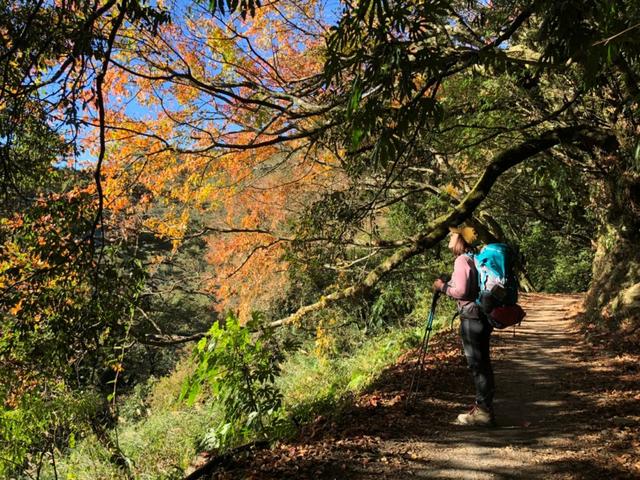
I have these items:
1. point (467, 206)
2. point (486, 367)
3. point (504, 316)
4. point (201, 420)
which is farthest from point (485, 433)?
point (201, 420)

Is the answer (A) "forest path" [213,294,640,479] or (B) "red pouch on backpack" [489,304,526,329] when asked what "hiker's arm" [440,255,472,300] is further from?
(A) "forest path" [213,294,640,479]

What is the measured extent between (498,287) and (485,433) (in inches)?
54.7

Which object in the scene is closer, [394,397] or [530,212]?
[394,397]

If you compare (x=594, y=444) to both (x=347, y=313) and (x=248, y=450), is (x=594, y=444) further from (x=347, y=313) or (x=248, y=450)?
(x=347, y=313)

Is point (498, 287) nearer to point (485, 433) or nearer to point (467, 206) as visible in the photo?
point (485, 433)

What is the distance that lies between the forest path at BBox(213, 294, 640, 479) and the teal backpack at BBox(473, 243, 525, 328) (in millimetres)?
1106

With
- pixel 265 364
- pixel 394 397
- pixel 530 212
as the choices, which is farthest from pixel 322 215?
pixel 530 212

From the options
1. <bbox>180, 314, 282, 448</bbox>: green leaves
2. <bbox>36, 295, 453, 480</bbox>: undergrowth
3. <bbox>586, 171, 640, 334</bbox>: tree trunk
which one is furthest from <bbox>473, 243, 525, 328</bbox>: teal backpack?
<bbox>586, 171, 640, 334</bbox>: tree trunk

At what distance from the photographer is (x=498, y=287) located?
4.40 m

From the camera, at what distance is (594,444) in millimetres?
4035

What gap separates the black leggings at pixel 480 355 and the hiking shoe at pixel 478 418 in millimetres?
63

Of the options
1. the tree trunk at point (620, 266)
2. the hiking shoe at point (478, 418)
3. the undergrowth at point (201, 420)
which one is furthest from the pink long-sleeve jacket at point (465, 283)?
the tree trunk at point (620, 266)

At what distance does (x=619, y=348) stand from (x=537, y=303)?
9.52 meters

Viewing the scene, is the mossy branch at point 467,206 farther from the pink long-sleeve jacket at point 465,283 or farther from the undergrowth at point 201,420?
the pink long-sleeve jacket at point 465,283
